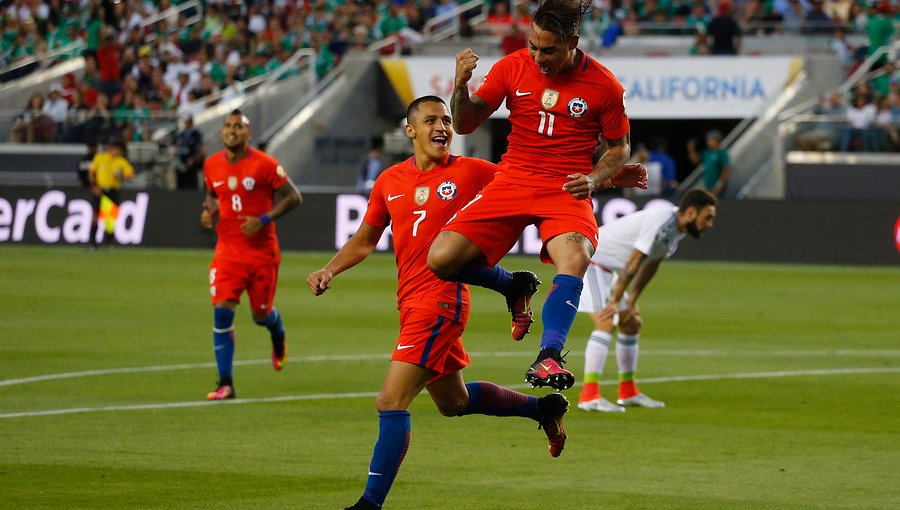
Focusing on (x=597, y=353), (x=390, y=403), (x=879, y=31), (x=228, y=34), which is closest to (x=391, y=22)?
(x=228, y=34)

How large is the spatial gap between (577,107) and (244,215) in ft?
20.5

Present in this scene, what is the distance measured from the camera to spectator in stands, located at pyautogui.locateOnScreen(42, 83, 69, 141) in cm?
3666

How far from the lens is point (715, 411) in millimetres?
13219

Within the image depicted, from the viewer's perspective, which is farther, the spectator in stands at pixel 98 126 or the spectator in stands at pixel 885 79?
the spectator in stands at pixel 98 126

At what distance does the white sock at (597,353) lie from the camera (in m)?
13.3

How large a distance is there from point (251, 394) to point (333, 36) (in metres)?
28.1

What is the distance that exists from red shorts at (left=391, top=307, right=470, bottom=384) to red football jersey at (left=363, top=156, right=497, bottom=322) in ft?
0.26

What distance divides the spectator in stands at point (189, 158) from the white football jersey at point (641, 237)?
21.7m

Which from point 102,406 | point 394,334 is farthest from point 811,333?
point 102,406

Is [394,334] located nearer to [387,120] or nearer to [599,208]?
[599,208]

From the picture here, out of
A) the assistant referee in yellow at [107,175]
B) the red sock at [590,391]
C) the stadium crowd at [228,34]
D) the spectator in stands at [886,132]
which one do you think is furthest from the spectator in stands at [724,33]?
the red sock at [590,391]

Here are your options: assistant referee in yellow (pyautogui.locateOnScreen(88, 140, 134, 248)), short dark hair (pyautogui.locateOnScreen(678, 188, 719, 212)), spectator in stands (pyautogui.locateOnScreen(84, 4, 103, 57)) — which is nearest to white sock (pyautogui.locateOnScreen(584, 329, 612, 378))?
short dark hair (pyautogui.locateOnScreen(678, 188, 719, 212))

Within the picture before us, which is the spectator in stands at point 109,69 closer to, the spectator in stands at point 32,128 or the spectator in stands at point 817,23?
the spectator in stands at point 32,128

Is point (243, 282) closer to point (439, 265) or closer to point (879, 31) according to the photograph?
point (439, 265)
